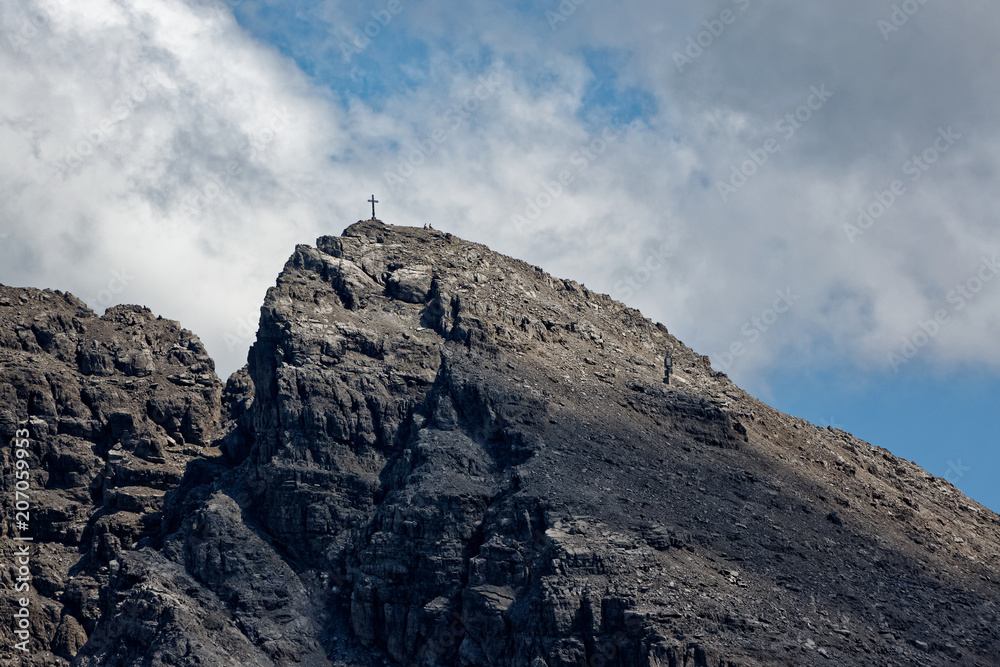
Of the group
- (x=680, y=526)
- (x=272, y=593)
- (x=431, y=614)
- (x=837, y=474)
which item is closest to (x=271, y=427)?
(x=272, y=593)

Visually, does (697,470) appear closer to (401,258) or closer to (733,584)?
(733,584)

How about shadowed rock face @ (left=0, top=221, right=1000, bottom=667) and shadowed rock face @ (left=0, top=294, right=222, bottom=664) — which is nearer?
shadowed rock face @ (left=0, top=221, right=1000, bottom=667)

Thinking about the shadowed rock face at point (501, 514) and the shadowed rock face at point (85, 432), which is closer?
the shadowed rock face at point (501, 514)

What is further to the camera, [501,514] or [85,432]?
[85,432]

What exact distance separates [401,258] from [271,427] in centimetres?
2624

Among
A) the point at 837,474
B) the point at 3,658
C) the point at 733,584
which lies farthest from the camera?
the point at 837,474

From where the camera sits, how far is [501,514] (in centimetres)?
13488

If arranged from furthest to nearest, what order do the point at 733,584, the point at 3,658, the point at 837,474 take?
the point at 837,474, the point at 3,658, the point at 733,584

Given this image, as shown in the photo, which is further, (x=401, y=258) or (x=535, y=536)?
(x=401, y=258)

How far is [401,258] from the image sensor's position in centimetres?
16738

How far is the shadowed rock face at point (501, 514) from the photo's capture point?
12769 centimetres

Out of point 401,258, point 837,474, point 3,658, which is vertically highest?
point 401,258

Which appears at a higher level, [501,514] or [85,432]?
[85,432]

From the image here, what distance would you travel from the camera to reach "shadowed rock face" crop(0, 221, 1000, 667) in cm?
12769
